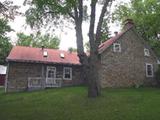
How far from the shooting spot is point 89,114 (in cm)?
1255

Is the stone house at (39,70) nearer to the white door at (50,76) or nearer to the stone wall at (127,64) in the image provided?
the white door at (50,76)

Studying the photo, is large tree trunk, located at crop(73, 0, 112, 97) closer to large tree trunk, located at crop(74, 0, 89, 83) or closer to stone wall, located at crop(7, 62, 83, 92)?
A: large tree trunk, located at crop(74, 0, 89, 83)

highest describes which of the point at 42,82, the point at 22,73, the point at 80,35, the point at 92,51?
the point at 80,35

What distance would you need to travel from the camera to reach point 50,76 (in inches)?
1081

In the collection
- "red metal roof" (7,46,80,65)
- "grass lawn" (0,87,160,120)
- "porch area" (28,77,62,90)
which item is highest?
"red metal roof" (7,46,80,65)

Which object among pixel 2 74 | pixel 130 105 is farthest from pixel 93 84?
pixel 2 74

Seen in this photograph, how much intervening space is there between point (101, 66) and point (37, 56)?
25.5ft

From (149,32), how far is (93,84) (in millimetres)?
24547

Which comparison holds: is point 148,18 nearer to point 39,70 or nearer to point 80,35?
point 39,70

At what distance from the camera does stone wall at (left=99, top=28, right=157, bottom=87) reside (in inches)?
1012

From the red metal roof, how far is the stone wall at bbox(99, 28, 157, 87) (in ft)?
15.3

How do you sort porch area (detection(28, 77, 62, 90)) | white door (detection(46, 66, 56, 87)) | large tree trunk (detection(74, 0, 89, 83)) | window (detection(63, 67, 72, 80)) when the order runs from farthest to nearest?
window (detection(63, 67, 72, 80)), white door (detection(46, 66, 56, 87)), porch area (detection(28, 77, 62, 90)), large tree trunk (detection(74, 0, 89, 83))

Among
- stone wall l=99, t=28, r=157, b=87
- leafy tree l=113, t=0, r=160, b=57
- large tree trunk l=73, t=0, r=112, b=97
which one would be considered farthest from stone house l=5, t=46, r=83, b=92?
leafy tree l=113, t=0, r=160, b=57

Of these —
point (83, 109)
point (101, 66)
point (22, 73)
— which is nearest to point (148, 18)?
point (101, 66)
